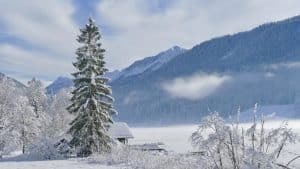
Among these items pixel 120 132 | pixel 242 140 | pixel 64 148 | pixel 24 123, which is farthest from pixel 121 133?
pixel 242 140

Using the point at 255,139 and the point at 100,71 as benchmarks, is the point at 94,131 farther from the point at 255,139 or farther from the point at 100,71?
the point at 255,139

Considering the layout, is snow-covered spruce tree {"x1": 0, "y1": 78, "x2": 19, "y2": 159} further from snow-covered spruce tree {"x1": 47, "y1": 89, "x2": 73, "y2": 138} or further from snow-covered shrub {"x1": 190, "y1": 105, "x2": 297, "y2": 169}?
snow-covered shrub {"x1": 190, "y1": 105, "x2": 297, "y2": 169}

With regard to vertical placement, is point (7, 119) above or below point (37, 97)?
below

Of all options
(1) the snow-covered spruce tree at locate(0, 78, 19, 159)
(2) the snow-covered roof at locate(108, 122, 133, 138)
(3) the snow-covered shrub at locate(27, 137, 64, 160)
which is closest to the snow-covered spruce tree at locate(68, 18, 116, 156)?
(3) the snow-covered shrub at locate(27, 137, 64, 160)

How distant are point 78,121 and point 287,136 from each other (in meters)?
27.1

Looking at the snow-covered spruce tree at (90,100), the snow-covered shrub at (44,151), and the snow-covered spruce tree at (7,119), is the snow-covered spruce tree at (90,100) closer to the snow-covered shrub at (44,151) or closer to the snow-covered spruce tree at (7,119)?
the snow-covered shrub at (44,151)

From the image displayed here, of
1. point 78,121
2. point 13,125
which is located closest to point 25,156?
point 78,121

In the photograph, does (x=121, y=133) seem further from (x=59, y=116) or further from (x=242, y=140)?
(x=242, y=140)

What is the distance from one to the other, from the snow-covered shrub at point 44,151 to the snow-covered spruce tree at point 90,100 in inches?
→ 67.7

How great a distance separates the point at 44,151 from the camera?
43188 millimetres

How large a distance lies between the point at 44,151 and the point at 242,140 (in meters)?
28.5

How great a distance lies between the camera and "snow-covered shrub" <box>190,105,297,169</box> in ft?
57.1

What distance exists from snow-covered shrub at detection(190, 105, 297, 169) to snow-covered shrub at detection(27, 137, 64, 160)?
1033 inches

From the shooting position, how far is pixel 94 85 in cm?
4300
